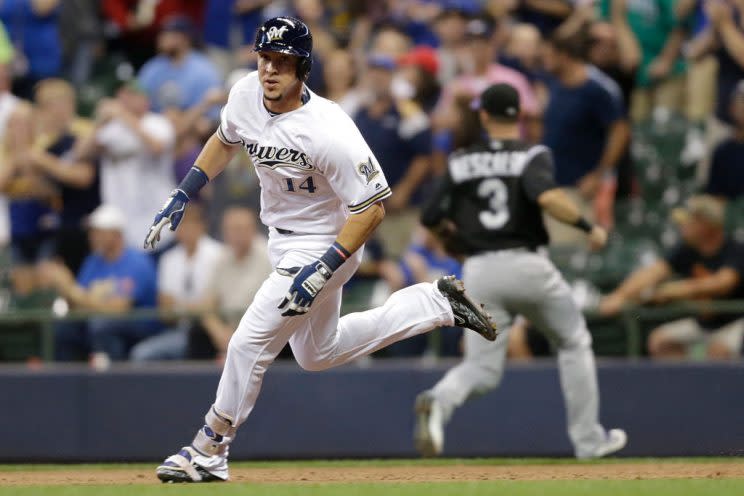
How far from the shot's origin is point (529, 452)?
10.0 meters

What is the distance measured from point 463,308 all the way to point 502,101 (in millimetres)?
1642

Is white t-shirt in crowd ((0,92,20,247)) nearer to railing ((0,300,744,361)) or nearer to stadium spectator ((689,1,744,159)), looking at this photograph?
railing ((0,300,744,361))

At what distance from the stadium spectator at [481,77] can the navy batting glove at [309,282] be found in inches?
189

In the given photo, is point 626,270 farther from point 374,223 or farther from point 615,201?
point 374,223

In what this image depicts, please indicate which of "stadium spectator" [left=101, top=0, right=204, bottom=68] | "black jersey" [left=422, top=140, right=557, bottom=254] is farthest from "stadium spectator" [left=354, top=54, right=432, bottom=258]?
"stadium spectator" [left=101, top=0, right=204, bottom=68]

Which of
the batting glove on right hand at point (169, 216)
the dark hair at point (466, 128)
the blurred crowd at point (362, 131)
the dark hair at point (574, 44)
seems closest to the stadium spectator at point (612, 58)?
the blurred crowd at point (362, 131)

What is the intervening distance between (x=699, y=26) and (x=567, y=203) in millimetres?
4528

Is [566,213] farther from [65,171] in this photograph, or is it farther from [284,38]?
[65,171]

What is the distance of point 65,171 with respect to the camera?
12078 mm

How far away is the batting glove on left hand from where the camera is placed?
21.6 ft

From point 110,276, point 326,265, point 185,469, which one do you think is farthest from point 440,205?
point 110,276

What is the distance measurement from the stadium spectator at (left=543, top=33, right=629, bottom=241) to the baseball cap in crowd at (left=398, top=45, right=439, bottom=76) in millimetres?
1143

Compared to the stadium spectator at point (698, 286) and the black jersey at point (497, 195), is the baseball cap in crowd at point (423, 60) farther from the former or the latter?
the black jersey at point (497, 195)

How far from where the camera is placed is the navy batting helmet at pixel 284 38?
677 centimetres
